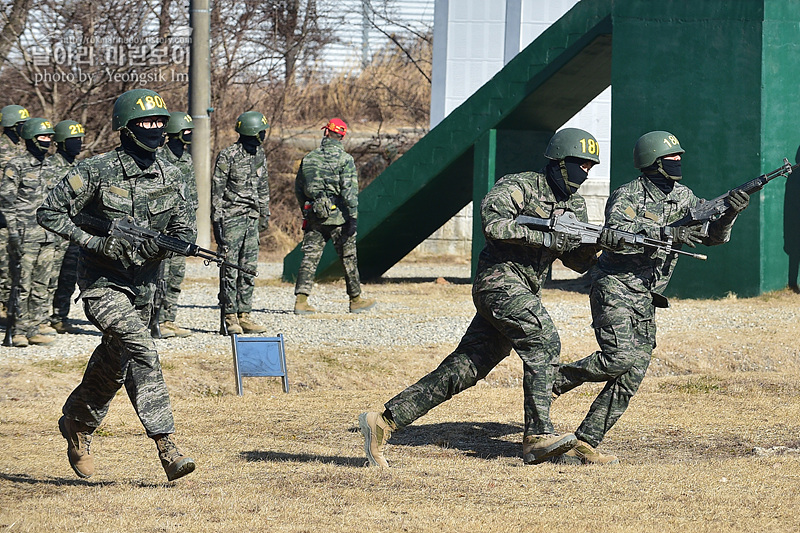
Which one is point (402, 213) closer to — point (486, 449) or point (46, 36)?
point (46, 36)

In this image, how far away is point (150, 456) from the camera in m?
7.39

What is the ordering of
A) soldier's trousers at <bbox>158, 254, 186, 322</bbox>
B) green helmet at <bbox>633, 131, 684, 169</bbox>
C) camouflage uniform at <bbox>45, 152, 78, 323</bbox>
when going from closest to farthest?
green helmet at <bbox>633, 131, 684, 169</bbox>
camouflage uniform at <bbox>45, 152, 78, 323</bbox>
soldier's trousers at <bbox>158, 254, 186, 322</bbox>

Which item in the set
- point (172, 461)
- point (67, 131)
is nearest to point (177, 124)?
point (67, 131)

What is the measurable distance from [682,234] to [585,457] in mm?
1462

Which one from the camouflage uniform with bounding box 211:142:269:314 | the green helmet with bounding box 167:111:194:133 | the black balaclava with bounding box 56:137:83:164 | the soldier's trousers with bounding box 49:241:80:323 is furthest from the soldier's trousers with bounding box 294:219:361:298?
the black balaclava with bounding box 56:137:83:164

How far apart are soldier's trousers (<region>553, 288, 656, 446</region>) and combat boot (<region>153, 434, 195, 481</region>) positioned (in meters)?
2.26

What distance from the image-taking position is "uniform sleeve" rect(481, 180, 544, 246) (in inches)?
255

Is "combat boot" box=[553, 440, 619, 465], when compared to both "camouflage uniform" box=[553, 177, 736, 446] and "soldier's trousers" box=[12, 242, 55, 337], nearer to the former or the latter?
"camouflage uniform" box=[553, 177, 736, 446]

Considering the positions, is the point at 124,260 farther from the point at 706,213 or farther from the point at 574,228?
the point at 706,213

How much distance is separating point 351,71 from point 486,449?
22.2 meters

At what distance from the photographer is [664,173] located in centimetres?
727

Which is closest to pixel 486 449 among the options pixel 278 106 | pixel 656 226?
pixel 656 226

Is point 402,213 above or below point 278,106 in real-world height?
below

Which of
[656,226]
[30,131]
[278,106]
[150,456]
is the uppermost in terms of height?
[278,106]
